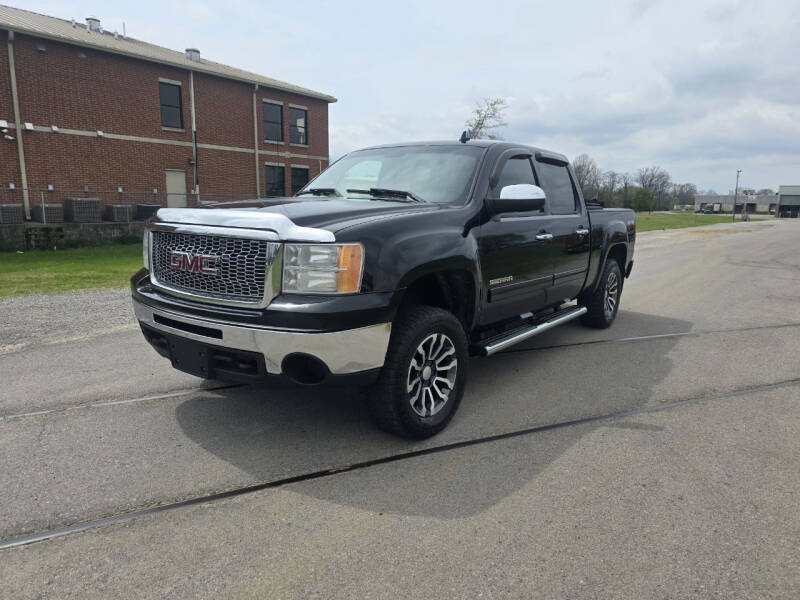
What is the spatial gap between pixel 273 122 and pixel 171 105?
511cm

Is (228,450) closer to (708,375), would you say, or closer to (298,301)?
(298,301)

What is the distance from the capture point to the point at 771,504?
295 centimetres

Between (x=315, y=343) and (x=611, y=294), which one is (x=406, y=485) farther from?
(x=611, y=294)

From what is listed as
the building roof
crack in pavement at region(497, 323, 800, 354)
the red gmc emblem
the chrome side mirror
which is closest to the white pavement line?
the red gmc emblem

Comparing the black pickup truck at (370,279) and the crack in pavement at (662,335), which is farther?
the crack in pavement at (662,335)

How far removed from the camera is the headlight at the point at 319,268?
306cm

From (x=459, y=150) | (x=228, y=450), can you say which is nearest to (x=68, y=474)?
(x=228, y=450)

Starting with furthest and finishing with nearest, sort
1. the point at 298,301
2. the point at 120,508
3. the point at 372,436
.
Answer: the point at 372,436 → the point at 298,301 → the point at 120,508

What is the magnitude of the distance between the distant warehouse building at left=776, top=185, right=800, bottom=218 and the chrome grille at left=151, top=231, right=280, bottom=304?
126861 millimetres

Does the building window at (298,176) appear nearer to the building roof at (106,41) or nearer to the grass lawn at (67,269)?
the building roof at (106,41)

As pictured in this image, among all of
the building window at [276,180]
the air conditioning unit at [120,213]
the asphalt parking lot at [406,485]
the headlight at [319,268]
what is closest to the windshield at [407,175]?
the headlight at [319,268]

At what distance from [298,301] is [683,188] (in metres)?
168

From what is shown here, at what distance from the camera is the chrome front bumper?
3.00 m

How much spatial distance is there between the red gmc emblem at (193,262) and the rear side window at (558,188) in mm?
3233
